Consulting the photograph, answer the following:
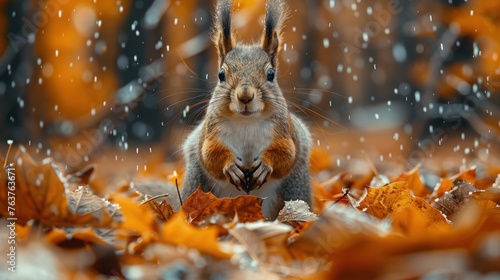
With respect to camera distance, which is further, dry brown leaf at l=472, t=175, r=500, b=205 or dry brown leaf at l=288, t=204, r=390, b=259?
dry brown leaf at l=472, t=175, r=500, b=205

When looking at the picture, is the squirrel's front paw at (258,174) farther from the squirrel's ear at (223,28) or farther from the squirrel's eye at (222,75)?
the squirrel's ear at (223,28)

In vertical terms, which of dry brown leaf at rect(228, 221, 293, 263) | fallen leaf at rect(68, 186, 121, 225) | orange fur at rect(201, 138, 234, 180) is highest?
dry brown leaf at rect(228, 221, 293, 263)

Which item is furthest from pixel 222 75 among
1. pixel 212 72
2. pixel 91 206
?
pixel 212 72

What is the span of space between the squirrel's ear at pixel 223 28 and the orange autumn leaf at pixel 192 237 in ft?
3.54

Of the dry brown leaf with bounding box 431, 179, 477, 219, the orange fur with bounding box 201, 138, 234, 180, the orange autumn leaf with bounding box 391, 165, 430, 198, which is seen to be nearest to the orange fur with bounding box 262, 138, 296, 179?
the orange fur with bounding box 201, 138, 234, 180

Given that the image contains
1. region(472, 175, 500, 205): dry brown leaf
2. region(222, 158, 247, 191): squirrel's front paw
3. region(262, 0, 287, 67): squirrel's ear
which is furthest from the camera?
region(262, 0, 287, 67): squirrel's ear

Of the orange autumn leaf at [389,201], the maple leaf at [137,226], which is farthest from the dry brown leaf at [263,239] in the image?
the orange autumn leaf at [389,201]

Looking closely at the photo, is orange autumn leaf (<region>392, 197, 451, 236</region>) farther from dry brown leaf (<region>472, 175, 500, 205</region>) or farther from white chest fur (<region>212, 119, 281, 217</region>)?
white chest fur (<region>212, 119, 281, 217</region>)

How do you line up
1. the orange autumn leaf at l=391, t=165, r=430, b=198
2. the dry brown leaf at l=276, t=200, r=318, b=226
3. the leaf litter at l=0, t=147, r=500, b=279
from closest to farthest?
the leaf litter at l=0, t=147, r=500, b=279 → the dry brown leaf at l=276, t=200, r=318, b=226 → the orange autumn leaf at l=391, t=165, r=430, b=198

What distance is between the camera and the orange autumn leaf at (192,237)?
3.45 ft

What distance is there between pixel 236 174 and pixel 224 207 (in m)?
0.31

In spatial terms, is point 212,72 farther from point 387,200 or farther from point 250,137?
point 387,200

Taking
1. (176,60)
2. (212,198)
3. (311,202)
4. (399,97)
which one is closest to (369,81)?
(399,97)

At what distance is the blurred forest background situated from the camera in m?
5.12
